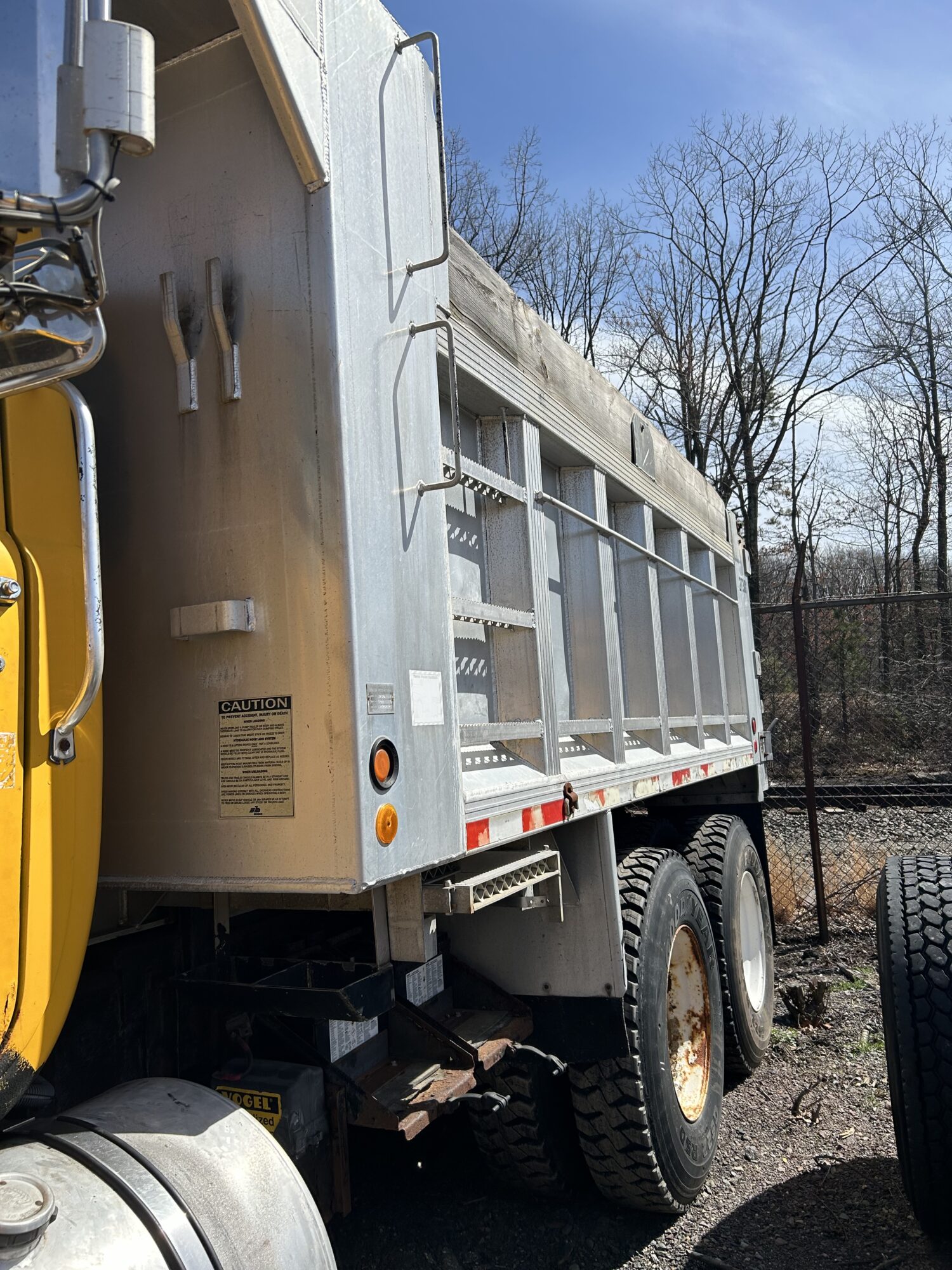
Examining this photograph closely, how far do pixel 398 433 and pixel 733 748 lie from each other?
13.7ft

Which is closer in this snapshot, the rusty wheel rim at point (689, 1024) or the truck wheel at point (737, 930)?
the rusty wheel rim at point (689, 1024)

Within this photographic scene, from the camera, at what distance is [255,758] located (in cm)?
210

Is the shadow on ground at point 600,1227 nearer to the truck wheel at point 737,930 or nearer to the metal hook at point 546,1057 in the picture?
the metal hook at point 546,1057

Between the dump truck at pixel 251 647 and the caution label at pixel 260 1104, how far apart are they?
0.06 feet

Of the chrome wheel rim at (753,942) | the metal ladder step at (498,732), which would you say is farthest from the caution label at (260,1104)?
the chrome wheel rim at (753,942)

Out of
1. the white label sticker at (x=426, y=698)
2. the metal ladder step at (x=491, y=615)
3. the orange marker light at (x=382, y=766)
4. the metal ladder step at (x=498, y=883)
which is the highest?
the metal ladder step at (x=491, y=615)

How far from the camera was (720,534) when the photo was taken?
661cm

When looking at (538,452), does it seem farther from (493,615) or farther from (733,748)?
(733,748)

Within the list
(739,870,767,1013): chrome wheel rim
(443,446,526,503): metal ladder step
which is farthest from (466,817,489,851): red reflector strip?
(739,870,767,1013): chrome wheel rim

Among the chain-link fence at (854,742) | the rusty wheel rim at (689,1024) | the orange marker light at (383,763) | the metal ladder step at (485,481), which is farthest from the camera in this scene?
the chain-link fence at (854,742)

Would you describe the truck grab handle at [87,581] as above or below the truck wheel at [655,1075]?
above

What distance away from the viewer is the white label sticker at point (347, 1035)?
2.46 meters

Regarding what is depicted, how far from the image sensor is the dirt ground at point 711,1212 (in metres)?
3.48

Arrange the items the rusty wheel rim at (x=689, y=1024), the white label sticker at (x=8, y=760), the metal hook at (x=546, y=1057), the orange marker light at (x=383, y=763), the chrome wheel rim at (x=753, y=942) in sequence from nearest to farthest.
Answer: the white label sticker at (x=8, y=760)
the orange marker light at (x=383, y=763)
the metal hook at (x=546, y=1057)
the rusty wheel rim at (x=689, y=1024)
the chrome wheel rim at (x=753, y=942)
